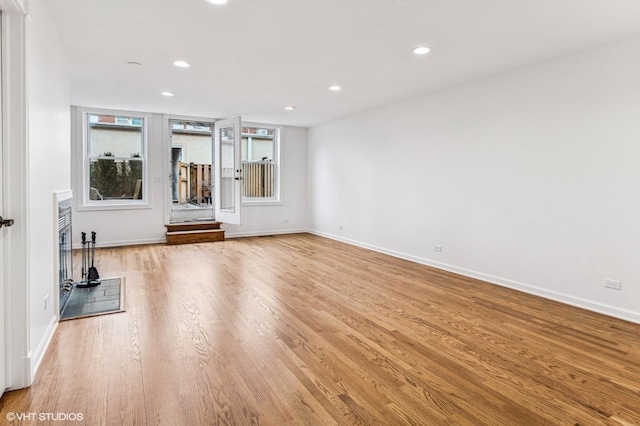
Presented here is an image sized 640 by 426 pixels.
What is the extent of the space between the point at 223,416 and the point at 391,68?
3659mm

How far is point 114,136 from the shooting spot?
6.56 meters

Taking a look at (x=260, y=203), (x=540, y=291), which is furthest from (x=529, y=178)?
(x=260, y=203)

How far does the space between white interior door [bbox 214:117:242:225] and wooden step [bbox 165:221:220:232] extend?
0.60ft

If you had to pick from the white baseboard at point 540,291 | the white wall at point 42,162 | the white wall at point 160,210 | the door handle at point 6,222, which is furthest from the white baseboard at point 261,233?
the door handle at point 6,222

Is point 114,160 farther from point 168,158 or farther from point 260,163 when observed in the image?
point 260,163

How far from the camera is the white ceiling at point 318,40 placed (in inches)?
103

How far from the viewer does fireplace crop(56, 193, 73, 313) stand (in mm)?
3055

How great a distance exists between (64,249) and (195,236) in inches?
135

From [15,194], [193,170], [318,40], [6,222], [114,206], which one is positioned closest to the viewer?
[6,222]

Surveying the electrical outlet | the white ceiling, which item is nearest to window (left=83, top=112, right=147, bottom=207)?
the white ceiling

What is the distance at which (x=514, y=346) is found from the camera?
2566 millimetres

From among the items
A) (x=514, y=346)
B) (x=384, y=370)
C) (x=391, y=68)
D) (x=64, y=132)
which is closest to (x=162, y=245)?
(x=64, y=132)

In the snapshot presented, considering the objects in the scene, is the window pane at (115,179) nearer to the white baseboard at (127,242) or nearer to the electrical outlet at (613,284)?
the white baseboard at (127,242)

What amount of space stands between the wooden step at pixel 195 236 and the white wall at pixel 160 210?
1.07 feet
